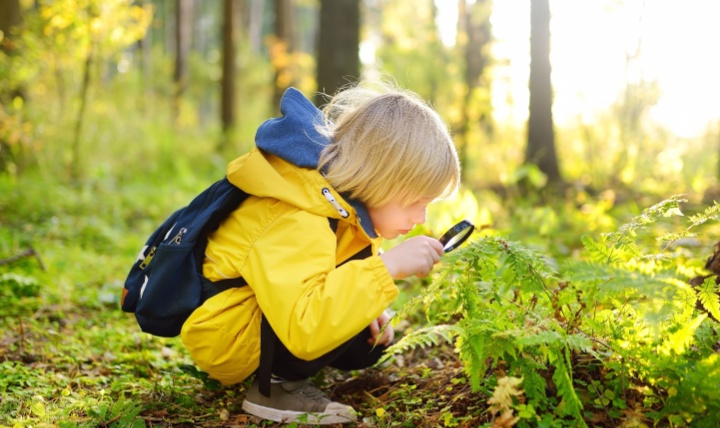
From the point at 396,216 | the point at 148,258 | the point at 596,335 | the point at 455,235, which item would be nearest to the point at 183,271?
the point at 148,258

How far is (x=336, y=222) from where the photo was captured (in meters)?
2.40

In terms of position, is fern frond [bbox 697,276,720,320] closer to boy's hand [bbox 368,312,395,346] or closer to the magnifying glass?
the magnifying glass

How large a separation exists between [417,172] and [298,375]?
93cm

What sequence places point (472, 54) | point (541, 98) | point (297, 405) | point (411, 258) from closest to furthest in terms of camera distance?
point (411, 258) → point (297, 405) → point (541, 98) → point (472, 54)

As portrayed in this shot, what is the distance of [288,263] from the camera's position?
87.6 inches

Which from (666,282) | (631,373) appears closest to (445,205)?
(631,373)

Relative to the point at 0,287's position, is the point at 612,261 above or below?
above

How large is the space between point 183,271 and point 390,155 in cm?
90

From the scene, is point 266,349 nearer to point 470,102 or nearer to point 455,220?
point 455,220

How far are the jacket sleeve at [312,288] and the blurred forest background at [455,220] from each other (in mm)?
201

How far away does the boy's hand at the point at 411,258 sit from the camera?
7.57ft

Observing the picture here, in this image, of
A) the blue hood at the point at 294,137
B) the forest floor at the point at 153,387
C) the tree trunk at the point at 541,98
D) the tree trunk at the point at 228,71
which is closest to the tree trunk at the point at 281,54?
the tree trunk at the point at 228,71

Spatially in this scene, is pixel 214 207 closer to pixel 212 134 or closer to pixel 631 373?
pixel 631 373

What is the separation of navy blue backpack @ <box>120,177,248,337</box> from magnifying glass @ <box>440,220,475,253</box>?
2.66ft
